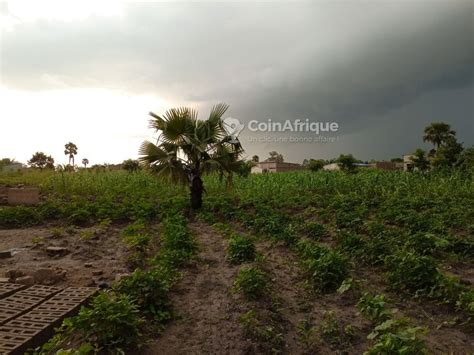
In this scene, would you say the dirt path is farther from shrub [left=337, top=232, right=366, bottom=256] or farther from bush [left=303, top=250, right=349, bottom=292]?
shrub [left=337, top=232, right=366, bottom=256]

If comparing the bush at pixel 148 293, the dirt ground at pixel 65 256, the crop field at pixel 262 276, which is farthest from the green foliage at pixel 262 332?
the dirt ground at pixel 65 256

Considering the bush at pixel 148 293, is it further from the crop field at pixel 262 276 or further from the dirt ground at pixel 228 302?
the dirt ground at pixel 228 302

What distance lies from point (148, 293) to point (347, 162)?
60.0ft

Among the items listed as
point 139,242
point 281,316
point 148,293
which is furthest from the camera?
point 139,242

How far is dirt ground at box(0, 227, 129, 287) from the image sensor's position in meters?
5.24

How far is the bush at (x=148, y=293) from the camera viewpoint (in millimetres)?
3836

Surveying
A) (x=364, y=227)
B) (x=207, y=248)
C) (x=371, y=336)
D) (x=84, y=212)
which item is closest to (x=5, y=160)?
(x=84, y=212)

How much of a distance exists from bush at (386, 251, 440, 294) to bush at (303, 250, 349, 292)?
2.14 ft

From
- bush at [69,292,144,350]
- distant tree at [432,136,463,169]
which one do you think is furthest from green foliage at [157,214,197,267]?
distant tree at [432,136,463,169]

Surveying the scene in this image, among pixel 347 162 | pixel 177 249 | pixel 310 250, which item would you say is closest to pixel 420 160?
pixel 347 162

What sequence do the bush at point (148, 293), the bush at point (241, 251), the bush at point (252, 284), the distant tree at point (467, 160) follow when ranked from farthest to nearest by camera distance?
1. the distant tree at point (467, 160)
2. the bush at point (241, 251)
3. the bush at point (252, 284)
4. the bush at point (148, 293)

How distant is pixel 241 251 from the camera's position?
5.86 metres

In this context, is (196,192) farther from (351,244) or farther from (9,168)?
(9,168)

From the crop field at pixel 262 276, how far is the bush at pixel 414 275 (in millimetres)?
15
